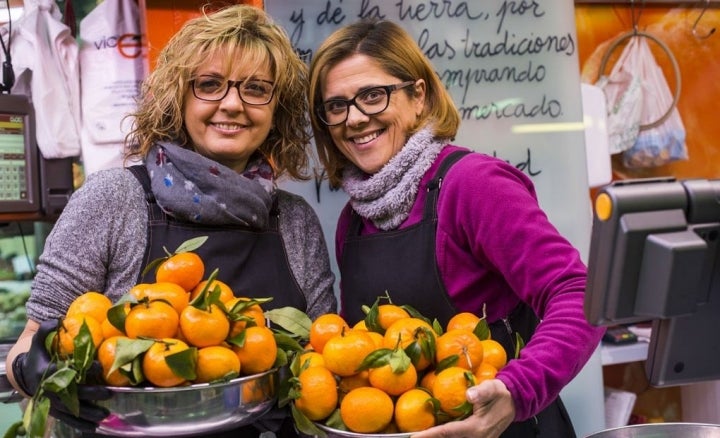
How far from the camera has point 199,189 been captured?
1.67m

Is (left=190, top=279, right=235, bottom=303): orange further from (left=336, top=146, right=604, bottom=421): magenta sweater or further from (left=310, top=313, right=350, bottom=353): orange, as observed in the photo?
(left=336, top=146, right=604, bottom=421): magenta sweater

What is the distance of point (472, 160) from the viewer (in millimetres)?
1623

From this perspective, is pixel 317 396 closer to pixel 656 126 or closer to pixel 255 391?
pixel 255 391

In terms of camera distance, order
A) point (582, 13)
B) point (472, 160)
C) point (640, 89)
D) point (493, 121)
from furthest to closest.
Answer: point (582, 13), point (640, 89), point (493, 121), point (472, 160)

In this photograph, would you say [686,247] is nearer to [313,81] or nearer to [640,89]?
[313,81]

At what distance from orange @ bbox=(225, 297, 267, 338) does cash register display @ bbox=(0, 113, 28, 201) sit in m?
1.64

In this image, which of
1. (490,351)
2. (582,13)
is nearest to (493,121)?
(582,13)

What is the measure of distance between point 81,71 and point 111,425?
1949 mm

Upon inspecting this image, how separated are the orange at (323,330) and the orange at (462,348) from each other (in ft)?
0.60

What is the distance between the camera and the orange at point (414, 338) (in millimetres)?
1251

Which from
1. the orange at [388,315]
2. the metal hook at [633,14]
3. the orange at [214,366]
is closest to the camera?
the orange at [214,366]

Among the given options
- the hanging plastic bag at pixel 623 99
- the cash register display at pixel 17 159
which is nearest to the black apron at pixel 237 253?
the cash register display at pixel 17 159

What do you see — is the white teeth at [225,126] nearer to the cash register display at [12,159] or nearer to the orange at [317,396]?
the orange at [317,396]

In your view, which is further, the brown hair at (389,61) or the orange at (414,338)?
the brown hair at (389,61)
